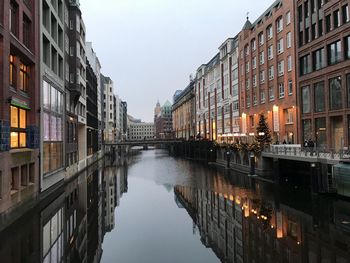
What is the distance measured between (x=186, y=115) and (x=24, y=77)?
11734 cm

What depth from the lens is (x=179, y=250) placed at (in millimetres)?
18609

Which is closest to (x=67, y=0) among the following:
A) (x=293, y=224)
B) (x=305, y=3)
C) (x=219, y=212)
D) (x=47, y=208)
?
(x=305, y=3)

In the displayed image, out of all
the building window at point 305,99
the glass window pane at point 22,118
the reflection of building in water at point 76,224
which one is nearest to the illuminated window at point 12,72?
the glass window pane at point 22,118

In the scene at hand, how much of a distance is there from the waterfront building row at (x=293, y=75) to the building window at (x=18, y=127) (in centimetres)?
2818

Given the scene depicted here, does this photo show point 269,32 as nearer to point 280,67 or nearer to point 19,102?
point 280,67

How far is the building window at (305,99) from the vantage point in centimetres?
4831

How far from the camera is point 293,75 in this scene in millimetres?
52094

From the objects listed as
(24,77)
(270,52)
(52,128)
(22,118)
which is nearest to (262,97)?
(270,52)

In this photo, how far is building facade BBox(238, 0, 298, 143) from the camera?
5303cm

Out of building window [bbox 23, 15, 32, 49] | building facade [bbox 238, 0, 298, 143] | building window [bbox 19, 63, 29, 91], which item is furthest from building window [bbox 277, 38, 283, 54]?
building window [bbox 19, 63, 29, 91]

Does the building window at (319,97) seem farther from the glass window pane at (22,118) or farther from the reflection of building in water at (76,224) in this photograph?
the glass window pane at (22,118)

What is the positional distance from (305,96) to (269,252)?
116 feet

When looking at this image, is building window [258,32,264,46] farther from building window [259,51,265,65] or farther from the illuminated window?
the illuminated window

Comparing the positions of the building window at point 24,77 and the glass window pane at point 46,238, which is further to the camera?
the building window at point 24,77
